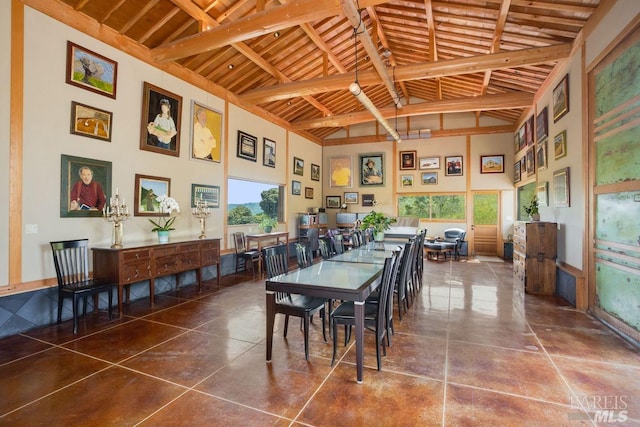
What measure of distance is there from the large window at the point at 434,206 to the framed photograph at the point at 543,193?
3303 millimetres

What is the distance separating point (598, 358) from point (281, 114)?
782 centimetres

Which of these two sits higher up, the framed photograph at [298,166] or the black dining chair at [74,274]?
the framed photograph at [298,166]

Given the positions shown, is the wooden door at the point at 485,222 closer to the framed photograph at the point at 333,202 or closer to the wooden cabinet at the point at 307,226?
the framed photograph at the point at 333,202

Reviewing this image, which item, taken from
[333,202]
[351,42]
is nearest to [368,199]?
[333,202]

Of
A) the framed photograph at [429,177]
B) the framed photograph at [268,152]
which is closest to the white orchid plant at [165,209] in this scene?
the framed photograph at [268,152]

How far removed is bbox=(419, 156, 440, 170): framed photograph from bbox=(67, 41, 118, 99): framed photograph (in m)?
8.39

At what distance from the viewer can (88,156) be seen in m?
4.18

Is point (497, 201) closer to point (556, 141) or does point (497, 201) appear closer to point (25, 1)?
→ point (556, 141)

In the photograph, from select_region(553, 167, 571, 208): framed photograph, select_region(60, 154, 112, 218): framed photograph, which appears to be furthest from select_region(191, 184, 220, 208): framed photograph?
select_region(553, 167, 571, 208): framed photograph

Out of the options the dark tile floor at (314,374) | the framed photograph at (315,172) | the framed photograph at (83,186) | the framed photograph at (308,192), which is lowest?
the dark tile floor at (314,374)

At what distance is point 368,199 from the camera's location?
10.7 m

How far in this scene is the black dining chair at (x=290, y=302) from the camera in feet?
9.25

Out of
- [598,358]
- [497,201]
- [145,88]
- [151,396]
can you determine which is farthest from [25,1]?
[497,201]

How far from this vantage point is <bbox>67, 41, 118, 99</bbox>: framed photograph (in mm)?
3957
